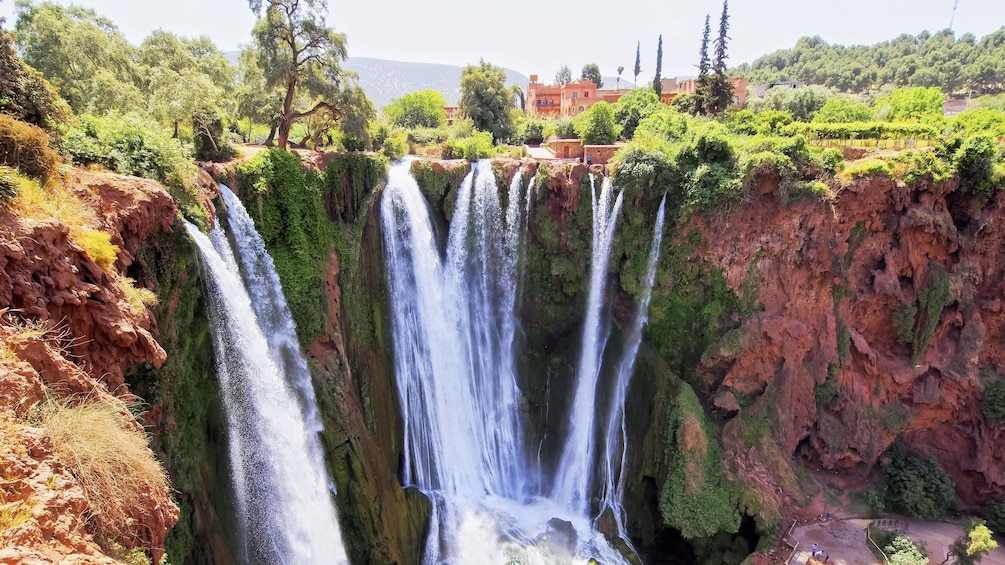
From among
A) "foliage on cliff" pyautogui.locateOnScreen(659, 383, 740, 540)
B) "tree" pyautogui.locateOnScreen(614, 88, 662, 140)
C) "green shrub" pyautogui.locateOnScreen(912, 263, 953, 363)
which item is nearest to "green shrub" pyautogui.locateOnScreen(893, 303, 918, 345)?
"green shrub" pyautogui.locateOnScreen(912, 263, 953, 363)

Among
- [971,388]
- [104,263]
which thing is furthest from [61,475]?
[971,388]

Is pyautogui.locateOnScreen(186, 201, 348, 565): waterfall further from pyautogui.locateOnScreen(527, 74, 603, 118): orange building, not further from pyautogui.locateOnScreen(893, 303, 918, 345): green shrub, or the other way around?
pyautogui.locateOnScreen(527, 74, 603, 118): orange building

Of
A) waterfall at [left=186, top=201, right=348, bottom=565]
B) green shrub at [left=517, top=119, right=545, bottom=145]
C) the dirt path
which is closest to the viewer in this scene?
waterfall at [left=186, top=201, right=348, bottom=565]

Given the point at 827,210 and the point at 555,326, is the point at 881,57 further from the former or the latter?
the point at 555,326

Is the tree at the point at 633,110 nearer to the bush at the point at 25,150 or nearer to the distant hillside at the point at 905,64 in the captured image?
the bush at the point at 25,150

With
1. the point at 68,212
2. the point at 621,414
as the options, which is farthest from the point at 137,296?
the point at 621,414
